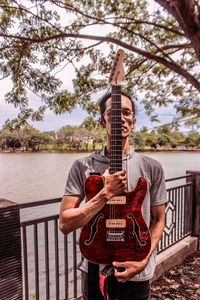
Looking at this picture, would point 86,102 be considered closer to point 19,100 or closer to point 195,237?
point 19,100

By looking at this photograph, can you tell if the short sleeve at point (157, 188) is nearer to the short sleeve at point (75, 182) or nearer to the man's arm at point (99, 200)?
the man's arm at point (99, 200)

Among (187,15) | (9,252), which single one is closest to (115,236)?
(9,252)

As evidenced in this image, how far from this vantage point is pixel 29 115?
6281mm

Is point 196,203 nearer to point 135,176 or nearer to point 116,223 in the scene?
point 135,176

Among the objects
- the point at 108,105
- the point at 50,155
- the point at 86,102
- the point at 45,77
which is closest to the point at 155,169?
the point at 108,105

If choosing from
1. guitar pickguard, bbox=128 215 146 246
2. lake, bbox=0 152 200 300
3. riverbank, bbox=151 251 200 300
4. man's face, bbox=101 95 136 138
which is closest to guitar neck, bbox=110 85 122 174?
man's face, bbox=101 95 136 138

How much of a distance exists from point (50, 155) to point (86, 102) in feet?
278

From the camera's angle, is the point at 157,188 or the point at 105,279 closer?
the point at 105,279

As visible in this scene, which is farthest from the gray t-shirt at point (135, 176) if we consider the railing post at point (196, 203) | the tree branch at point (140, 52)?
the tree branch at point (140, 52)

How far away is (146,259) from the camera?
4.52ft

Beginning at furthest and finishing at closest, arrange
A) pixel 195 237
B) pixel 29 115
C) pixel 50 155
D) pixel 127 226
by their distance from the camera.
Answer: pixel 50 155, pixel 29 115, pixel 195 237, pixel 127 226

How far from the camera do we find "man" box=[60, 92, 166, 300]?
1.28m

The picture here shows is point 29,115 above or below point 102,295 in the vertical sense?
above

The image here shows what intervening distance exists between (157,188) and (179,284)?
2605 mm
